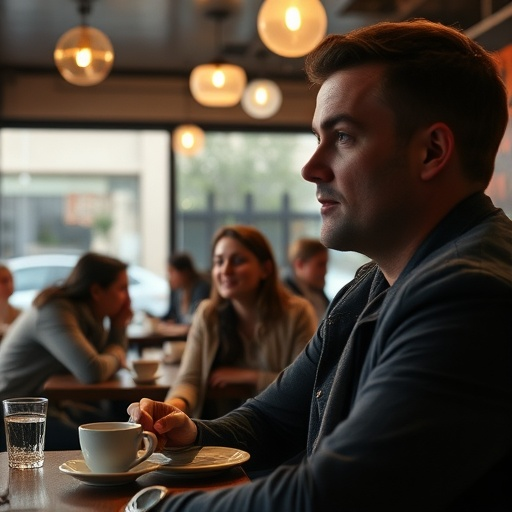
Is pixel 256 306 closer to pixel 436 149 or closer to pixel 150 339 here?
pixel 436 149

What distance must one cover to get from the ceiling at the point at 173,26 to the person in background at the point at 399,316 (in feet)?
14.5

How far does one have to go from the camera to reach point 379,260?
57.8 inches

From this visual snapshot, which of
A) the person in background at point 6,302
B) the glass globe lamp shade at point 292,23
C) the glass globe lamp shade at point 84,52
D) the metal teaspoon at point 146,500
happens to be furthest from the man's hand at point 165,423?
the person in background at point 6,302

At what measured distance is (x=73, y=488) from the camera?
1575mm

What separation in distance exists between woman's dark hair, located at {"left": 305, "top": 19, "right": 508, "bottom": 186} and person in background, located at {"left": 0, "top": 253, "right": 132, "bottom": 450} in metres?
2.58

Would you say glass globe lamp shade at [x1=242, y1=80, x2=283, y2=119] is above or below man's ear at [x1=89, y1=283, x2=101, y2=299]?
above

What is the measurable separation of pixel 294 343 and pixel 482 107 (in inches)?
98.7

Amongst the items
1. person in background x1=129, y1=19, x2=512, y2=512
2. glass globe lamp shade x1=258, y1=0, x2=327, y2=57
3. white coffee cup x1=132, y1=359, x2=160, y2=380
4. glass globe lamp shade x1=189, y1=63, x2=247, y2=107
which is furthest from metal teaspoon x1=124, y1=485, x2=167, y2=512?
glass globe lamp shade x1=189, y1=63, x2=247, y2=107

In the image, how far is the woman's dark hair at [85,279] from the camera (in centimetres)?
410

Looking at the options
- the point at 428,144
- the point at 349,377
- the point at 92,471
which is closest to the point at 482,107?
the point at 428,144

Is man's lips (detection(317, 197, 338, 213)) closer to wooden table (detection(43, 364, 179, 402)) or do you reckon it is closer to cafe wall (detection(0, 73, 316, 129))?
wooden table (detection(43, 364, 179, 402))

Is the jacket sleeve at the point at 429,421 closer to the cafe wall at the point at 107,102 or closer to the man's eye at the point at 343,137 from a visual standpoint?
the man's eye at the point at 343,137

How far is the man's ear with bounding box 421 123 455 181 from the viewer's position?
1370 mm

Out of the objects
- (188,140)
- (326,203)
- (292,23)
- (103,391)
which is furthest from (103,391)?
(188,140)
